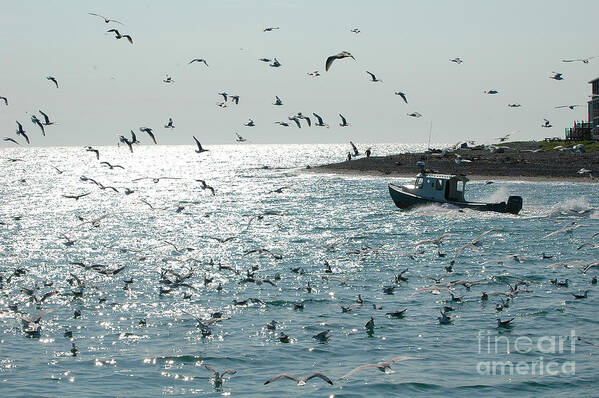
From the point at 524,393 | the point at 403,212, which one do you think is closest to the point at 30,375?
the point at 524,393

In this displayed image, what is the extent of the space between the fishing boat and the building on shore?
2952 inches

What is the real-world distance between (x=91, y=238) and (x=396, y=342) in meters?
31.9

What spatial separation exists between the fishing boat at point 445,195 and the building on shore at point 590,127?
74992mm

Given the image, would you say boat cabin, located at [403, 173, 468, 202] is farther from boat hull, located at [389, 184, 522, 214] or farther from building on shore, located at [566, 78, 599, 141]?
building on shore, located at [566, 78, 599, 141]

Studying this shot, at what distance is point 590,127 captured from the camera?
418ft

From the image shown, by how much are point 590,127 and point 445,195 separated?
81.9 meters

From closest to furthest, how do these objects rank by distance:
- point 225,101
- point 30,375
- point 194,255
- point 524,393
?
point 524,393, point 30,375, point 225,101, point 194,255

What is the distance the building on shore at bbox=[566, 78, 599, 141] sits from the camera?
12406 cm

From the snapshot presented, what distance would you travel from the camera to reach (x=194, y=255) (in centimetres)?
4003

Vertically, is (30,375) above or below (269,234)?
below

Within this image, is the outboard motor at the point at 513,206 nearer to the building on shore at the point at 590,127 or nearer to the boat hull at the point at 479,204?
the boat hull at the point at 479,204

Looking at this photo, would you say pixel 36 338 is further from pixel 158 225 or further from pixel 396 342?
pixel 158 225

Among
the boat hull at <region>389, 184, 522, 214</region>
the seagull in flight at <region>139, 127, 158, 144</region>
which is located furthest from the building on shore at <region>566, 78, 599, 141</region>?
the seagull in flight at <region>139, 127, 158, 144</region>

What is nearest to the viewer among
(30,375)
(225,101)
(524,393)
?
(524,393)
